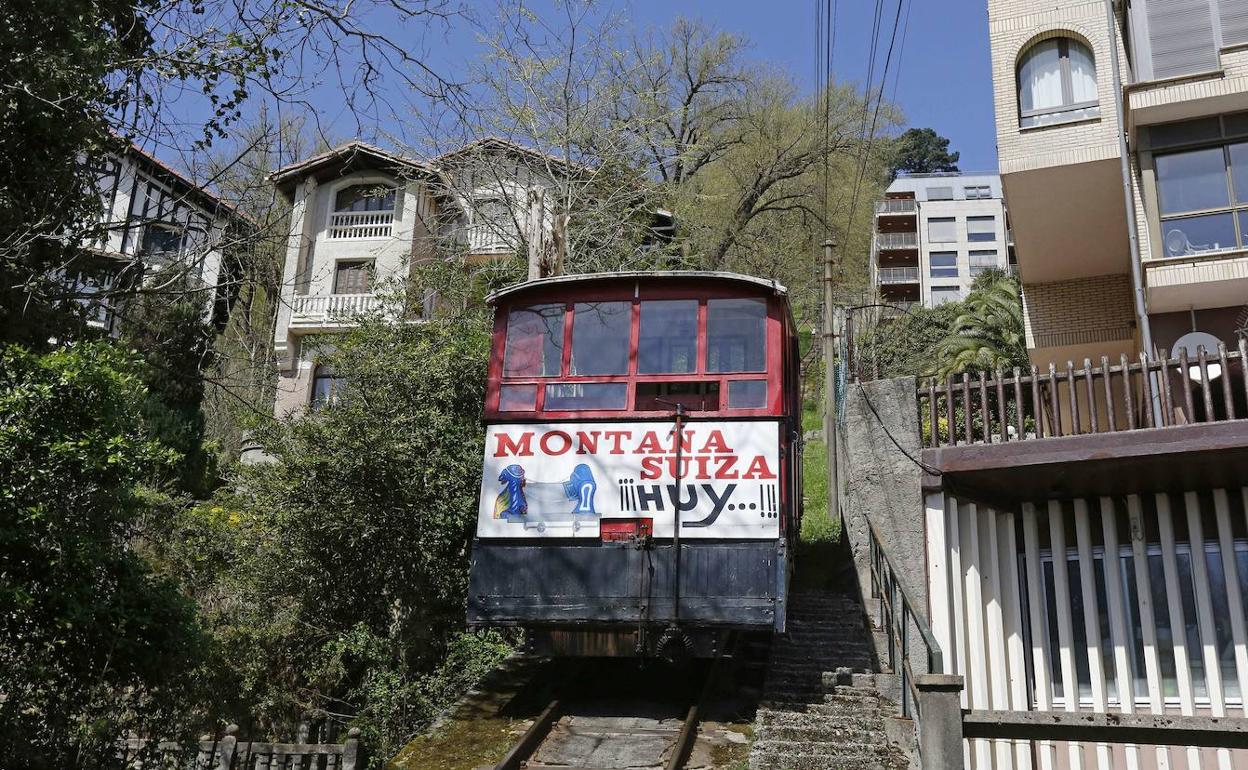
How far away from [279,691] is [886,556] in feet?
24.6

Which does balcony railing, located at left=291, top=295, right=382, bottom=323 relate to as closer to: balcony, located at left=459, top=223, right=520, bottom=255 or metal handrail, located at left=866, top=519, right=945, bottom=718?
balcony, located at left=459, top=223, right=520, bottom=255

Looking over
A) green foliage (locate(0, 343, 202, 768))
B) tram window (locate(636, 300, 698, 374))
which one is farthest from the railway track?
green foliage (locate(0, 343, 202, 768))

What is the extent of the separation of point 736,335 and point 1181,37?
7595 millimetres

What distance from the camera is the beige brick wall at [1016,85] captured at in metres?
13.0

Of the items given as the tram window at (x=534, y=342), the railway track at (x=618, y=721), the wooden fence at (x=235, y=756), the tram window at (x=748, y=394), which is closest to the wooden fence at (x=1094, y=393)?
the tram window at (x=748, y=394)

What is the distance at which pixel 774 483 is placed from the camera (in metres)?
8.35

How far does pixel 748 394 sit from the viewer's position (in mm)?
8742

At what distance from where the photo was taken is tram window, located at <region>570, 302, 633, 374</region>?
9.07m

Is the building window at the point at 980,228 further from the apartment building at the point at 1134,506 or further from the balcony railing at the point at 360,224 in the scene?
the apartment building at the point at 1134,506

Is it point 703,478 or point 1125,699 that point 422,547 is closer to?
point 703,478

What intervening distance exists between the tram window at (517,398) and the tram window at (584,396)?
0.46ft

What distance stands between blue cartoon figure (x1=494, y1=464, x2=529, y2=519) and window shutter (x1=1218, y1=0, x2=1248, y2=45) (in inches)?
400

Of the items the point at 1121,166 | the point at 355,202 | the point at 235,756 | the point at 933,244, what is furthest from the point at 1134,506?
the point at 933,244

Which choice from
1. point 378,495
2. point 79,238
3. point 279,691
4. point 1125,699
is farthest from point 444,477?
point 1125,699
